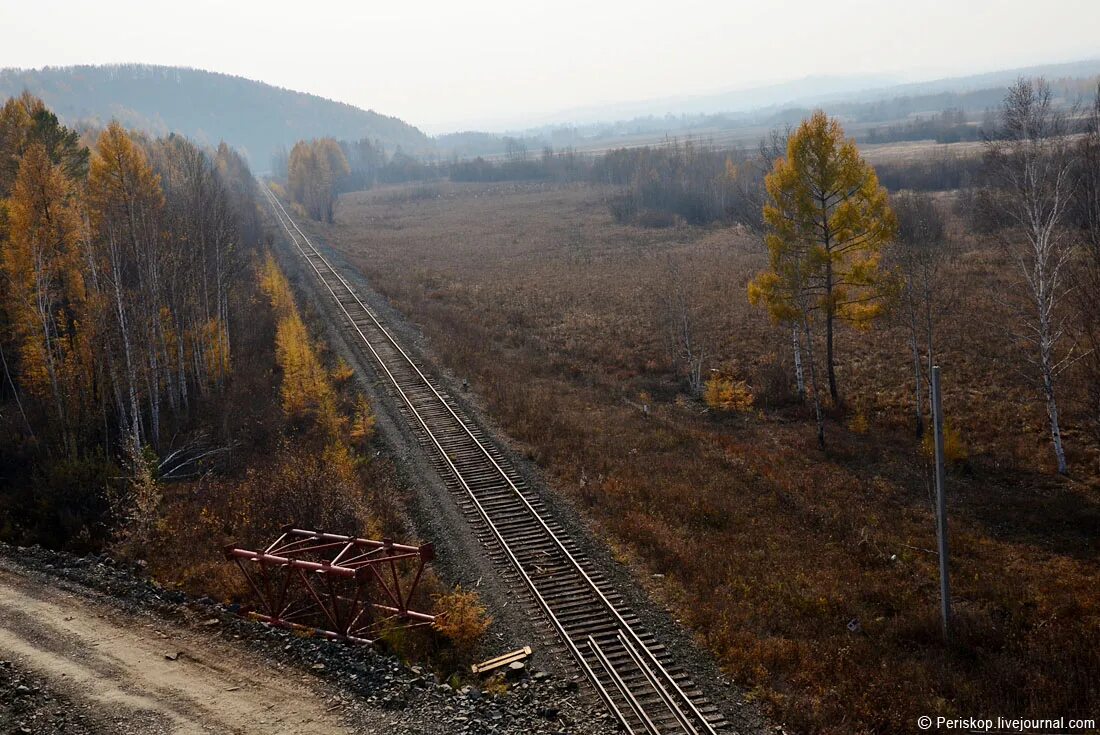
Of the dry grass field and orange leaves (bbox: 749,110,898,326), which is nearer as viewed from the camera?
the dry grass field

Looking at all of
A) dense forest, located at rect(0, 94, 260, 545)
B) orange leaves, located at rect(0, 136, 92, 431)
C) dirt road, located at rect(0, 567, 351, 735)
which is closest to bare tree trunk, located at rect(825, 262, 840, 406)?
dirt road, located at rect(0, 567, 351, 735)

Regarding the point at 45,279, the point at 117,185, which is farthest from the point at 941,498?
the point at 45,279

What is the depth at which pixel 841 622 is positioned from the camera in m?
15.7

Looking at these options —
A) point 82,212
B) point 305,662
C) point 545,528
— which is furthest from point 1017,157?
point 82,212

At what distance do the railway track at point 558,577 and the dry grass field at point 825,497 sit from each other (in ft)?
4.06

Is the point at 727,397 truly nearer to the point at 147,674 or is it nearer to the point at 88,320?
the point at 147,674

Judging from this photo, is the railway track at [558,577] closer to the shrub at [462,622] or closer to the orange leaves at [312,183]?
the shrub at [462,622]

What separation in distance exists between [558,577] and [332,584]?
5282mm

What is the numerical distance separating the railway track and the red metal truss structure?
2.91 m

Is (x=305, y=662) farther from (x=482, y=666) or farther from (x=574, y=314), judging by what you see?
(x=574, y=314)

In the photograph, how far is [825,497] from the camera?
71.7ft

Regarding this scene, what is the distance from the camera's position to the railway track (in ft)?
44.0

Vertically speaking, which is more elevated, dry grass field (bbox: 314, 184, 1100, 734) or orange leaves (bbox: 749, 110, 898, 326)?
orange leaves (bbox: 749, 110, 898, 326)

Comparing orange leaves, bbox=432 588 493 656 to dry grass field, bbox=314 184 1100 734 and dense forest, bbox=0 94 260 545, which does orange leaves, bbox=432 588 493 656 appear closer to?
dry grass field, bbox=314 184 1100 734
